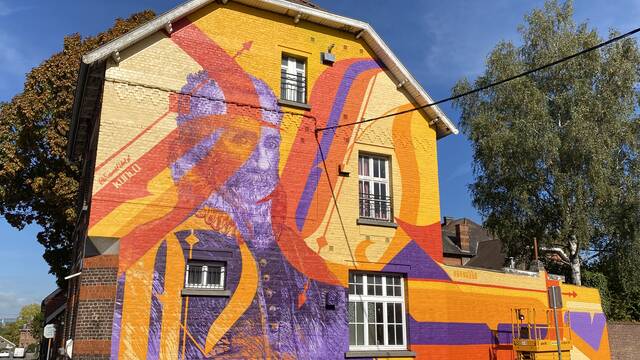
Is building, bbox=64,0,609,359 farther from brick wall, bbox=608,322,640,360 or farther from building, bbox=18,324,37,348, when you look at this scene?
building, bbox=18,324,37,348

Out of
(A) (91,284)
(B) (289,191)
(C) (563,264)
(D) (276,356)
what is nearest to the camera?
(A) (91,284)

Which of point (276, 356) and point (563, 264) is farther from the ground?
point (563, 264)

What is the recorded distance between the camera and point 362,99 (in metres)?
15.2

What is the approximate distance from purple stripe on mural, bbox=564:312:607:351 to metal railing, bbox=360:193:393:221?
7.91 metres

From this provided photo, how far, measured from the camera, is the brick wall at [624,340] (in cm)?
2014

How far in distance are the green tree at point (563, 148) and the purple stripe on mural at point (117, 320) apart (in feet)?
61.4

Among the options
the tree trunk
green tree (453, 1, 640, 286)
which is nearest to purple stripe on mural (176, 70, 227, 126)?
green tree (453, 1, 640, 286)

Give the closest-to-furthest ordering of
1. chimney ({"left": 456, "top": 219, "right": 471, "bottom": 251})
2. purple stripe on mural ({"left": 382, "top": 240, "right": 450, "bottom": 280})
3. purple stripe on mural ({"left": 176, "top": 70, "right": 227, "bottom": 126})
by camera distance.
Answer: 1. purple stripe on mural ({"left": 176, "top": 70, "right": 227, "bottom": 126})
2. purple stripe on mural ({"left": 382, "top": 240, "right": 450, "bottom": 280})
3. chimney ({"left": 456, "top": 219, "right": 471, "bottom": 251})

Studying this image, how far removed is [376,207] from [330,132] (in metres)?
2.46

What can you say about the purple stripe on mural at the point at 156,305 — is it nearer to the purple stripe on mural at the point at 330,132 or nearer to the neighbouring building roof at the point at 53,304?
the purple stripe on mural at the point at 330,132

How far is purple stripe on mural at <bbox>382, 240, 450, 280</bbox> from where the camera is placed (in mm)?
14295

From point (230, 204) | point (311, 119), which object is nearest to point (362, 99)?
point (311, 119)

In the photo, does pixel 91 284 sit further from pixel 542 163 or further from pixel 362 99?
pixel 542 163

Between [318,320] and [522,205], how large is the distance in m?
14.7
